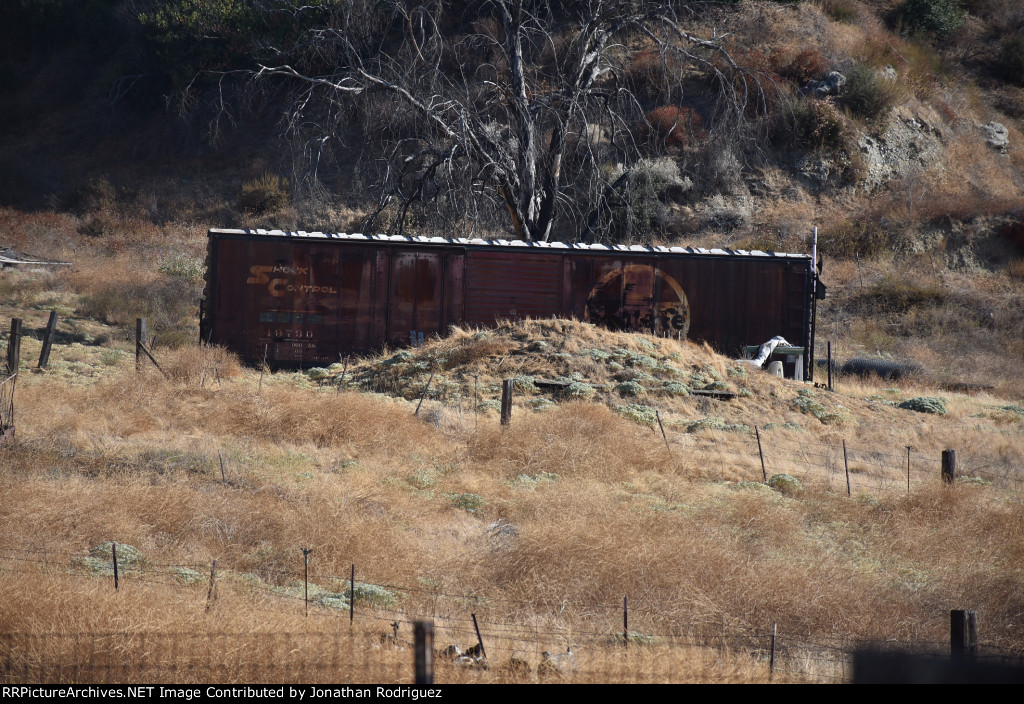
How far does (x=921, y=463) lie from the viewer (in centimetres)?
1430

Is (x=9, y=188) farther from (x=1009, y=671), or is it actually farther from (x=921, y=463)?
(x=1009, y=671)

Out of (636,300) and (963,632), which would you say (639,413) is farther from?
(963,632)

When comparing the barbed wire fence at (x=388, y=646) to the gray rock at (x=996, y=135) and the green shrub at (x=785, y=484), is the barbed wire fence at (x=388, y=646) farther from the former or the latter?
the gray rock at (x=996, y=135)

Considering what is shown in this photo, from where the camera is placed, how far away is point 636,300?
869 inches

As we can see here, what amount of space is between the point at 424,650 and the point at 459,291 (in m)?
17.8

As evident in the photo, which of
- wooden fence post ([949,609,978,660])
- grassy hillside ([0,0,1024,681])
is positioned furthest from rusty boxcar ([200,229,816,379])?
wooden fence post ([949,609,978,660])

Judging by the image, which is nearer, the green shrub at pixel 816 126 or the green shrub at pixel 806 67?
the green shrub at pixel 816 126

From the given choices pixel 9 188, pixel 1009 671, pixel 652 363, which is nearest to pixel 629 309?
pixel 652 363

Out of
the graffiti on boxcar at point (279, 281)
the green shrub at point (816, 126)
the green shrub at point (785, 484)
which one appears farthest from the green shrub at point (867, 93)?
the green shrub at point (785, 484)

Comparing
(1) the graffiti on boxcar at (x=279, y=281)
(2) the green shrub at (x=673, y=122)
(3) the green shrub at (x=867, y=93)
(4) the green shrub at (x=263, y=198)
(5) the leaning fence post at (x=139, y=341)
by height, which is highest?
(3) the green shrub at (x=867, y=93)

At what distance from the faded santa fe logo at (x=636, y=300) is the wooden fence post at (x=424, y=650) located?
59.5ft

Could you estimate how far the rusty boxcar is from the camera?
21.0m

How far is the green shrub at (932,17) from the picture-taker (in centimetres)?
4494

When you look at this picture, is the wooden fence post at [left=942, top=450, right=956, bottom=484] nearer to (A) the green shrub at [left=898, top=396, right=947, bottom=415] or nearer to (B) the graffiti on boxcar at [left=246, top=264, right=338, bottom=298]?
(A) the green shrub at [left=898, top=396, right=947, bottom=415]
